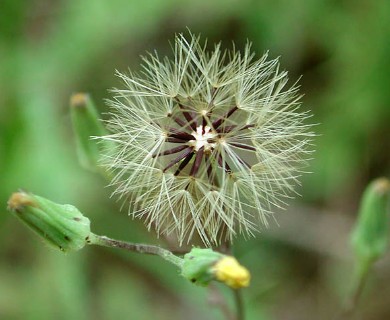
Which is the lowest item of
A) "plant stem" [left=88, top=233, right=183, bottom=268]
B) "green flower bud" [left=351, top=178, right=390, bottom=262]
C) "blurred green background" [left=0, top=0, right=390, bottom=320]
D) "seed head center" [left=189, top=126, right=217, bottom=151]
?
"plant stem" [left=88, top=233, right=183, bottom=268]

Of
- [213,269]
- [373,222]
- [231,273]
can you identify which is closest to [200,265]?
[213,269]

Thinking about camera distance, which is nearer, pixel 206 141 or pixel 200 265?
pixel 200 265

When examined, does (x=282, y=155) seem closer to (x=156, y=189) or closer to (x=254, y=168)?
(x=254, y=168)

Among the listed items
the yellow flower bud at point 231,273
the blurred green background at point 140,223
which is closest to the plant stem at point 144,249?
the yellow flower bud at point 231,273

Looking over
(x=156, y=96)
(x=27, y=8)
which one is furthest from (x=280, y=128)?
(x=27, y=8)

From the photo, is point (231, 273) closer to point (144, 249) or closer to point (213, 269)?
point (213, 269)

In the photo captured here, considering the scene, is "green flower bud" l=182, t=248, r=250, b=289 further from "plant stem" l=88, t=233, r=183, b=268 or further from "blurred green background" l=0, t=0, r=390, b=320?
"blurred green background" l=0, t=0, r=390, b=320

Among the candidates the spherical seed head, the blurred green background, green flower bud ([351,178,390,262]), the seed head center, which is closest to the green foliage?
the spherical seed head
